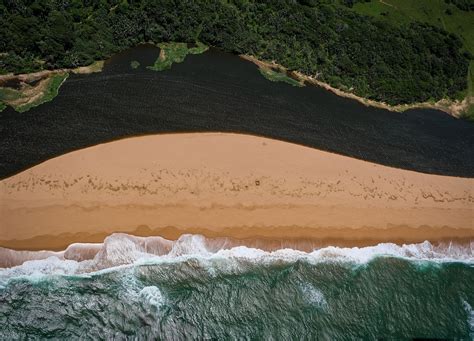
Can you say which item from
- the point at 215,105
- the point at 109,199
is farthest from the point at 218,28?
the point at 109,199

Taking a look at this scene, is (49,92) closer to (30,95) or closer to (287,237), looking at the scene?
(30,95)

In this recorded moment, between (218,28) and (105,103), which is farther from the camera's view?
(218,28)

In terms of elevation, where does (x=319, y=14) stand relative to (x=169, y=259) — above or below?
above

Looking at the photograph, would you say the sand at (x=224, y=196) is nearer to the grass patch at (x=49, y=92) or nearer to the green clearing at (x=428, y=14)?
the grass patch at (x=49, y=92)

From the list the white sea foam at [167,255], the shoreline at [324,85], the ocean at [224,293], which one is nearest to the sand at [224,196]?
the white sea foam at [167,255]

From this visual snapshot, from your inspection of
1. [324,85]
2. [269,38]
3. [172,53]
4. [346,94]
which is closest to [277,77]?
[324,85]

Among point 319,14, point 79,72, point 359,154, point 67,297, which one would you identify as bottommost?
point 67,297

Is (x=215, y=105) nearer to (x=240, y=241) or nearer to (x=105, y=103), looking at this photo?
(x=105, y=103)
